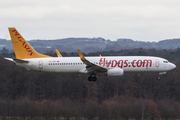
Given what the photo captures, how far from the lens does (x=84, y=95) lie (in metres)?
106

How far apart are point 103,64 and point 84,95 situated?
165 ft

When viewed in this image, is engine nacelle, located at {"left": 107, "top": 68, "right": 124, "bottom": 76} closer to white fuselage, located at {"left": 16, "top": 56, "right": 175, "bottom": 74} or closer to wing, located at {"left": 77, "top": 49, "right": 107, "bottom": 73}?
white fuselage, located at {"left": 16, "top": 56, "right": 175, "bottom": 74}

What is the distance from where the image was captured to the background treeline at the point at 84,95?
85.9 metres

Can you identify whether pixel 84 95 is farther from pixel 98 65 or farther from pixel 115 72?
pixel 115 72

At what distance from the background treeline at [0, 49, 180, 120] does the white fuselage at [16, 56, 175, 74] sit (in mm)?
29097

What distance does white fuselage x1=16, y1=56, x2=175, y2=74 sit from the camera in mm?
57022

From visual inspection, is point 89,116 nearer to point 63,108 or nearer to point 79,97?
point 63,108

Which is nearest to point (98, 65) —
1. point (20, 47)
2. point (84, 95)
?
point (20, 47)

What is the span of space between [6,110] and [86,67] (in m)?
42.2

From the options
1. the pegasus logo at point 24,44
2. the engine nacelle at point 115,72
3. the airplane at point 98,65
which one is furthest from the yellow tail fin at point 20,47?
the engine nacelle at point 115,72

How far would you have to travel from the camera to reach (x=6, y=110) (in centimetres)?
9081

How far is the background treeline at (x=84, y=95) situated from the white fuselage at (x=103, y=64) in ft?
95.5

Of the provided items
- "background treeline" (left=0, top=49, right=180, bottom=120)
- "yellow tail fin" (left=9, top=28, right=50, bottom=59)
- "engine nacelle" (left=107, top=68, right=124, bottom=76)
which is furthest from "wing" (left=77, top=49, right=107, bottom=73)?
"background treeline" (left=0, top=49, right=180, bottom=120)

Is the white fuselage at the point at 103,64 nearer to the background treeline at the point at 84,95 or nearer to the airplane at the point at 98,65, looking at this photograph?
the airplane at the point at 98,65
